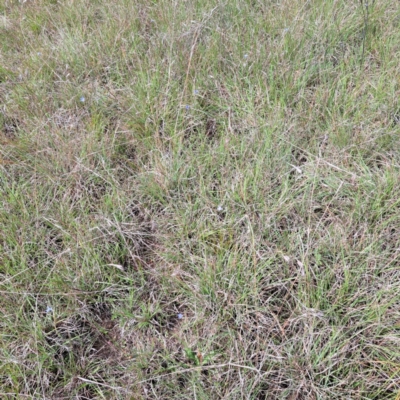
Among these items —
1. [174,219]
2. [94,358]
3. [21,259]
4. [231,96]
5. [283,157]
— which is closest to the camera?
[94,358]

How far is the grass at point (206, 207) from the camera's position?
1233mm

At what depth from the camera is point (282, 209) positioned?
1555 millimetres

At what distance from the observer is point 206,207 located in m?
1.60

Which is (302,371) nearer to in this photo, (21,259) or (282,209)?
(282,209)

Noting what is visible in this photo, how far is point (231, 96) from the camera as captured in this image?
78.8 inches

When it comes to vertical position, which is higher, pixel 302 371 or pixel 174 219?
pixel 174 219

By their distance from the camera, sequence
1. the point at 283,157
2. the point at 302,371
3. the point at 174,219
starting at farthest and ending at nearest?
1. the point at 283,157
2. the point at 174,219
3. the point at 302,371

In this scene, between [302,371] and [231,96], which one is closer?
[302,371]

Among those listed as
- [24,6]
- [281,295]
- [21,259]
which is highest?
[24,6]

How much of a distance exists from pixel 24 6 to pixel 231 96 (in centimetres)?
193

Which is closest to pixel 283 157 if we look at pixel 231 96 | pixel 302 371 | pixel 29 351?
pixel 231 96

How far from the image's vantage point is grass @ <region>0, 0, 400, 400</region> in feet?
4.05

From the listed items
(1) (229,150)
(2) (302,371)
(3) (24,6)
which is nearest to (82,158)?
(1) (229,150)

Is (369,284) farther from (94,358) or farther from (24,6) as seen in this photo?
(24,6)
